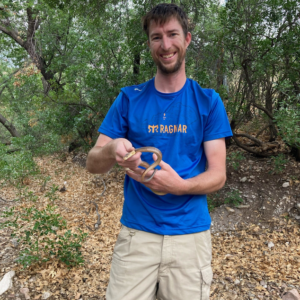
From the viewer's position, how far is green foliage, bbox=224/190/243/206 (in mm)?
4883

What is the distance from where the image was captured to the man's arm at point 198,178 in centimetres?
148

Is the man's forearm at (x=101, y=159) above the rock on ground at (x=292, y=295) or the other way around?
above

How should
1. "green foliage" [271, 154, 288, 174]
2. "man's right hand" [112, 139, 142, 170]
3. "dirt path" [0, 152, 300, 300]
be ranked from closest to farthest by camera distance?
"man's right hand" [112, 139, 142, 170] < "dirt path" [0, 152, 300, 300] < "green foliage" [271, 154, 288, 174]

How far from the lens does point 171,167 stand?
5.31ft

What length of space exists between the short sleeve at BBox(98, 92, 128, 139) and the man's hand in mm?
343

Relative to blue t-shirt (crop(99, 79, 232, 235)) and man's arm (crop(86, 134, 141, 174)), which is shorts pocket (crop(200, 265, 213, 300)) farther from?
man's arm (crop(86, 134, 141, 174))

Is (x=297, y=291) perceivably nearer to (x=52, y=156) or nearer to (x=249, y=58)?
(x=249, y=58)

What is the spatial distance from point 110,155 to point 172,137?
39 cm

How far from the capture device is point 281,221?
439 centimetres

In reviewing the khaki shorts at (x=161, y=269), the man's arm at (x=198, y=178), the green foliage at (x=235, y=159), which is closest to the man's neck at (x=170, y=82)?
the man's arm at (x=198, y=178)

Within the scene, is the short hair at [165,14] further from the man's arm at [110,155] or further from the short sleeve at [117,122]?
the man's arm at [110,155]

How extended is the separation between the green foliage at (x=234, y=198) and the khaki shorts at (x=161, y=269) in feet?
11.1

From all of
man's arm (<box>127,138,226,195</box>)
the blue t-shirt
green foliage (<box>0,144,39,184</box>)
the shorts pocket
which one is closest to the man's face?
the blue t-shirt

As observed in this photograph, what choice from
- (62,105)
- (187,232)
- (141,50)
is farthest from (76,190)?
(187,232)
